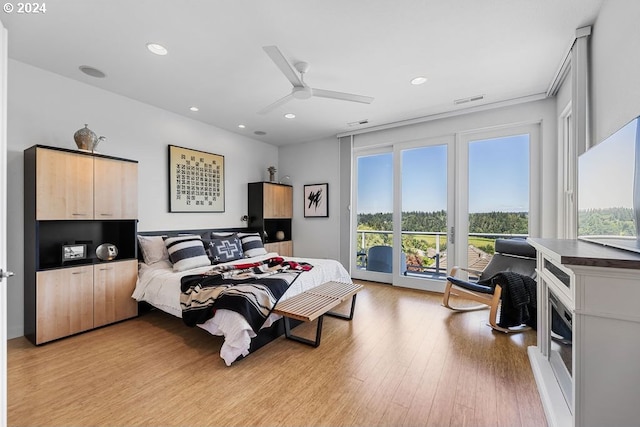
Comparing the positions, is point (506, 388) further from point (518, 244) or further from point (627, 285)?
point (518, 244)

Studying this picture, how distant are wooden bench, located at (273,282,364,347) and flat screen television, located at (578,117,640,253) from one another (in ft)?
6.44

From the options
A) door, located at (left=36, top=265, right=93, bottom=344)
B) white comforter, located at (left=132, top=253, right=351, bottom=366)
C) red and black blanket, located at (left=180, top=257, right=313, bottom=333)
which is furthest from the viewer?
door, located at (left=36, top=265, right=93, bottom=344)

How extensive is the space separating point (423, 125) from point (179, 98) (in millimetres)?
3559

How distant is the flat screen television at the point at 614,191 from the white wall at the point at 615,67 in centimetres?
31

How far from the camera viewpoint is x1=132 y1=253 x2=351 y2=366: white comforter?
2201 millimetres

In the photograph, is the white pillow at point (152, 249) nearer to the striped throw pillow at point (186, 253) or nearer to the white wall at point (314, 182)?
the striped throw pillow at point (186, 253)

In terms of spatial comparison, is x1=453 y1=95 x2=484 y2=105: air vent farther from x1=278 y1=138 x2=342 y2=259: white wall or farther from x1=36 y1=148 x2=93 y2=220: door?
x1=36 y1=148 x2=93 y2=220: door

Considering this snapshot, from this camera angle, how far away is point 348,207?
5.13m

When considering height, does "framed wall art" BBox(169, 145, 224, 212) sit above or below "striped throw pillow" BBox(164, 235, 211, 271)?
above

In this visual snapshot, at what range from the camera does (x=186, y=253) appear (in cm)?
342

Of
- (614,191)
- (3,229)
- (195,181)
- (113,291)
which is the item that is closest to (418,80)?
(614,191)

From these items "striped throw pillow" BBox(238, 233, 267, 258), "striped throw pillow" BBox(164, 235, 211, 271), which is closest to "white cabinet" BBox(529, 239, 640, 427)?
"striped throw pillow" BBox(164, 235, 211, 271)

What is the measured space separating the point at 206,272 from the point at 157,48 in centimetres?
220

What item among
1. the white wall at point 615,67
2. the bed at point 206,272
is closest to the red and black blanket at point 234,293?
the bed at point 206,272
